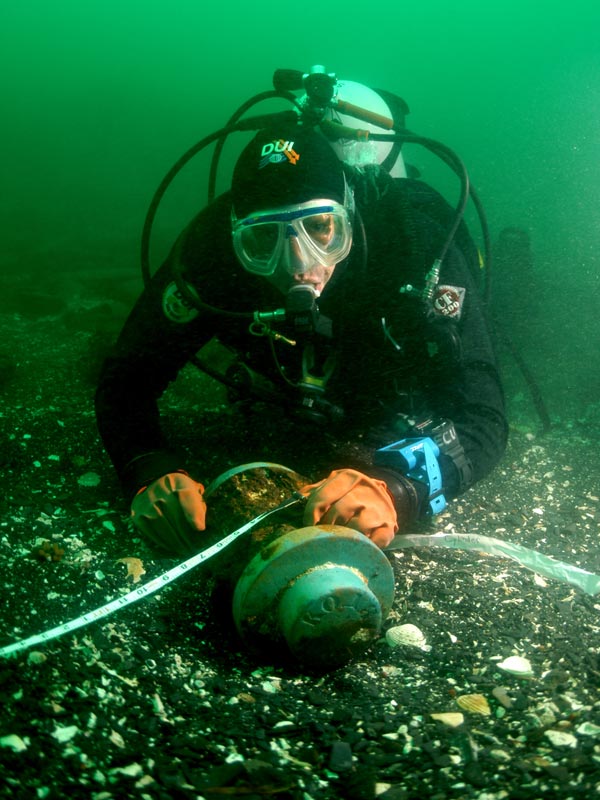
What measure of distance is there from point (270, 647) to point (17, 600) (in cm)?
106

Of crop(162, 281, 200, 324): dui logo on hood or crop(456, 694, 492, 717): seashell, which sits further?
crop(162, 281, 200, 324): dui logo on hood

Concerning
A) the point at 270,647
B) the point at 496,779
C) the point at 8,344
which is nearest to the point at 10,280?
the point at 8,344

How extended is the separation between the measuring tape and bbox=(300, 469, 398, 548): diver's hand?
0.36 feet

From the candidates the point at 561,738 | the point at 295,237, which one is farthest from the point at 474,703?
the point at 295,237

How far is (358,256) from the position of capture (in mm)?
3379

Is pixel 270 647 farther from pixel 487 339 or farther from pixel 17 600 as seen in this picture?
pixel 487 339

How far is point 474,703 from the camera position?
1.84 metres

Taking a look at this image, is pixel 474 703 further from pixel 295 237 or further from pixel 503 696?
pixel 295 237

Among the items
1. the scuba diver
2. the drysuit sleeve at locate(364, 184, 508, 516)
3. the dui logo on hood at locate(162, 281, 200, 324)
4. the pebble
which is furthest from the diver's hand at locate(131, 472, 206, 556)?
the pebble

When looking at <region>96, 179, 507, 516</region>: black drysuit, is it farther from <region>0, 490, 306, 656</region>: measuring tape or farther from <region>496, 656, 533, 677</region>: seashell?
<region>496, 656, 533, 677</region>: seashell

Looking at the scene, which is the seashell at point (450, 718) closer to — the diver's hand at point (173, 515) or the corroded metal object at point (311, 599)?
the corroded metal object at point (311, 599)

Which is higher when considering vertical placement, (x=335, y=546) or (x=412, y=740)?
(x=335, y=546)

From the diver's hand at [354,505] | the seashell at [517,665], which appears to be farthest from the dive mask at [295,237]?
the seashell at [517,665]

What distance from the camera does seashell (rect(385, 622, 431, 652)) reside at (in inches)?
88.4
